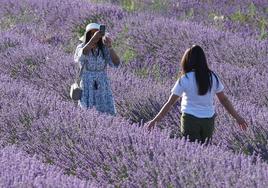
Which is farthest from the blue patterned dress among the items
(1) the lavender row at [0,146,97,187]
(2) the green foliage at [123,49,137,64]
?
(2) the green foliage at [123,49,137,64]

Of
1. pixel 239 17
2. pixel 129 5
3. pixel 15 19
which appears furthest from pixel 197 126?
pixel 129 5

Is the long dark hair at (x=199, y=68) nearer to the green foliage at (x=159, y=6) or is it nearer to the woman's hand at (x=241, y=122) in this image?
the woman's hand at (x=241, y=122)

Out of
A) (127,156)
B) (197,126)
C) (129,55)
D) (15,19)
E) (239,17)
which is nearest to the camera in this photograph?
(127,156)

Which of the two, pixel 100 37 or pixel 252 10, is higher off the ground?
pixel 100 37

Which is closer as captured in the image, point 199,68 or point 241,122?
point 199,68

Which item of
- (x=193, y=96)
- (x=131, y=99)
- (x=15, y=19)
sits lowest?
(x=15, y=19)

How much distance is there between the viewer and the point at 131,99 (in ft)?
18.1

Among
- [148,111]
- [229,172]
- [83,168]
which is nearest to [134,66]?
[148,111]

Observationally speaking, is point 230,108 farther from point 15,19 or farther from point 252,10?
point 15,19

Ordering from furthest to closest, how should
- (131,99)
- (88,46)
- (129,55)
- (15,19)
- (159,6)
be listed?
(159,6)
(15,19)
(129,55)
(131,99)
(88,46)

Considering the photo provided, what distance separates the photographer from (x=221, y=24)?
30.0 ft

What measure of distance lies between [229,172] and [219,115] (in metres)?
1.71

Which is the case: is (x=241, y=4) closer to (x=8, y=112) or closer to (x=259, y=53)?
(x=259, y=53)

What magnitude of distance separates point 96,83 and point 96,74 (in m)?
0.08
